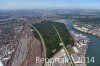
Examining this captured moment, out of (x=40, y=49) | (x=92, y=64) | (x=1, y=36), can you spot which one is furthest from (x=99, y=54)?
(x=1, y=36)

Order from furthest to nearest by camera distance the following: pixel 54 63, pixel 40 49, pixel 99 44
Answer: pixel 99 44
pixel 40 49
pixel 54 63

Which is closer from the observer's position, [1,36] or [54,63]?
[54,63]

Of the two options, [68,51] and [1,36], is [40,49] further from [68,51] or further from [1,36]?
[1,36]

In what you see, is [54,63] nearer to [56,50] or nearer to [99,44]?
[56,50]

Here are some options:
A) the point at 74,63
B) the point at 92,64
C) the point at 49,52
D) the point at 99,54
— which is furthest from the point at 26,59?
the point at 99,54

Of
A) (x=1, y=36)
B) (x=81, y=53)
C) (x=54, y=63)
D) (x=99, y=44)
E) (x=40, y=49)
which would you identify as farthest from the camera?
(x=1, y=36)

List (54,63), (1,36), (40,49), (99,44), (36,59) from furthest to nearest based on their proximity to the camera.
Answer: (1,36) → (99,44) → (40,49) → (36,59) → (54,63)

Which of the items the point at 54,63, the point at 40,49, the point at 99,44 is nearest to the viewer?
the point at 54,63

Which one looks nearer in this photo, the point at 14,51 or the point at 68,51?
the point at 68,51

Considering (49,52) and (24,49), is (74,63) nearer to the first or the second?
(49,52)
